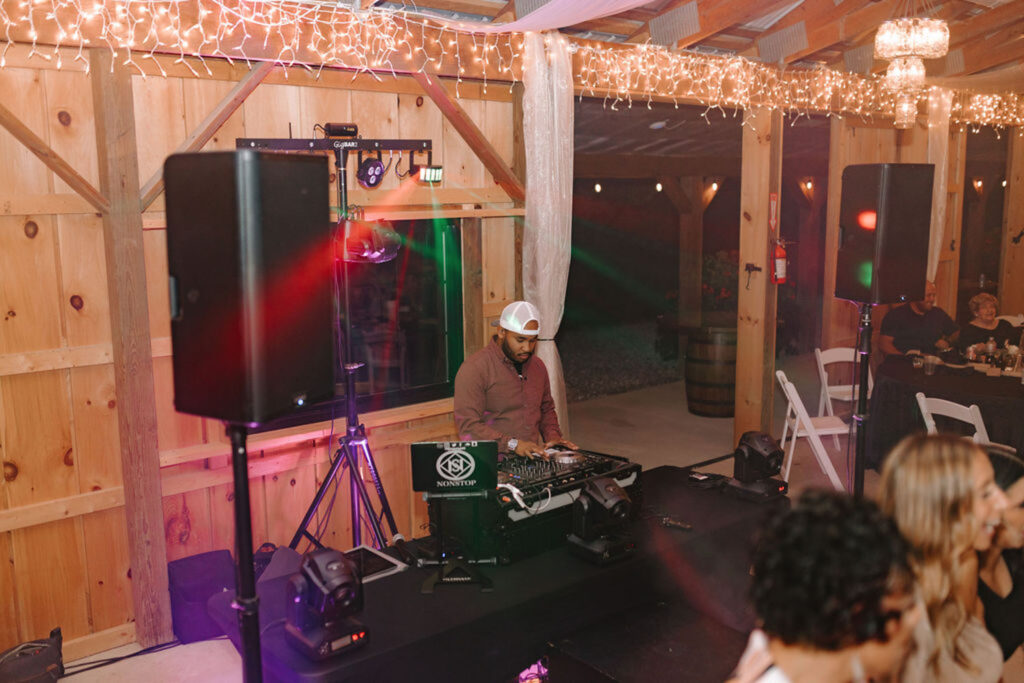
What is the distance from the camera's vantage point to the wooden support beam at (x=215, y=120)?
3742 millimetres

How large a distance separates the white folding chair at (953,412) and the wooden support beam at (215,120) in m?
4.01

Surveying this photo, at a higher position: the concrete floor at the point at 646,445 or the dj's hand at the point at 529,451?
the dj's hand at the point at 529,451

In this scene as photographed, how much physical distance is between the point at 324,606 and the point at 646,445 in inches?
180

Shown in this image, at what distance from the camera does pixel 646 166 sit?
895cm

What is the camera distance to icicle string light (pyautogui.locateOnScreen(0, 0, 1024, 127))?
3494mm

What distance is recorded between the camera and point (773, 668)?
169 centimetres

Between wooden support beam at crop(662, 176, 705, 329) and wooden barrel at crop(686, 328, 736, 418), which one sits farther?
wooden support beam at crop(662, 176, 705, 329)

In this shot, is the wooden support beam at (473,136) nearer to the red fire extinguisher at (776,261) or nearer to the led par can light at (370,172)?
the led par can light at (370,172)

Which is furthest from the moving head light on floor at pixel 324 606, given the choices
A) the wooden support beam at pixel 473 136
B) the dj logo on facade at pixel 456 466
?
the wooden support beam at pixel 473 136

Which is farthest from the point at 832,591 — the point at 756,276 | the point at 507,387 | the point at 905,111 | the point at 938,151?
the point at 938,151

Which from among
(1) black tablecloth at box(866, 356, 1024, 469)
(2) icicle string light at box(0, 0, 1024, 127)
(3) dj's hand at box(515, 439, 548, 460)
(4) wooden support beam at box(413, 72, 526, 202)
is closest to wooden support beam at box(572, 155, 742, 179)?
(2) icicle string light at box(0, 0, 1024, 127)

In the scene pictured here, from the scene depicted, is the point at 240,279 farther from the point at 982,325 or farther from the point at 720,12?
the point at 982,325

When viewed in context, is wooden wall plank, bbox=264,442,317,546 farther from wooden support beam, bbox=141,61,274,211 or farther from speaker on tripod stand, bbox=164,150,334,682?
speaker on tripod stand, bbox=164,150,334,682

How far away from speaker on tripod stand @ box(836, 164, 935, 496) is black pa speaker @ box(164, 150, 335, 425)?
108 inches
